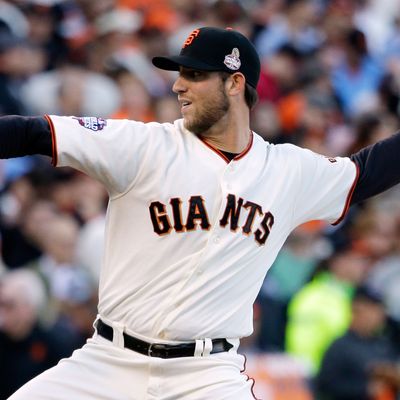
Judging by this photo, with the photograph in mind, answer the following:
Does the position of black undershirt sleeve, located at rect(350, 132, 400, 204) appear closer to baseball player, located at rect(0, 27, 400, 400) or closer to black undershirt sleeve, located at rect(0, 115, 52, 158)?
baseball player, located at rect(0, 27, 400, 400)

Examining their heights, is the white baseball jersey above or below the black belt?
above

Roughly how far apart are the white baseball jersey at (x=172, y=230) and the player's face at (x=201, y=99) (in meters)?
A: 0.09

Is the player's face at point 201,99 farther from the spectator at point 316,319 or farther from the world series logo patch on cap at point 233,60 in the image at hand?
the spectator at point 316,319

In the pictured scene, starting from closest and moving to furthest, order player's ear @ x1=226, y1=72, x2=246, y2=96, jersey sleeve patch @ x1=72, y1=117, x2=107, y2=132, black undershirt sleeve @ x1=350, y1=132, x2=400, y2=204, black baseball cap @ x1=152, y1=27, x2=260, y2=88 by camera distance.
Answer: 1. jersey sleeve patch @ x1=72, y1=117, x2=107, y2=132
2. black baseball cap @ x1=152, y1=27, x2=260, y2=88
3. player's ear @ x1=226, y1=72, x2=246, y2=96
4. black undershirt sleeve @ x1=350, y1=132, x2=400, y2=204

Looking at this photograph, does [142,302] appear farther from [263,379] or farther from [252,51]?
[263,379]

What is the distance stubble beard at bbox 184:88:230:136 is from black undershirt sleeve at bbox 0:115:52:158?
730 millimetres

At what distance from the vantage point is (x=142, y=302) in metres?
4.92

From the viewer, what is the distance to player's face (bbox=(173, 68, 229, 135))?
202 inches

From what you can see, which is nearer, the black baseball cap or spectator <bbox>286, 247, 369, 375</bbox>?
the black baseball cap

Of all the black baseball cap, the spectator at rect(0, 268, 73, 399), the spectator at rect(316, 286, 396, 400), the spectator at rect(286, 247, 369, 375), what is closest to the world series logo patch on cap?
the black baseball cap

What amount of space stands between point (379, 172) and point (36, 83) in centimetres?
489

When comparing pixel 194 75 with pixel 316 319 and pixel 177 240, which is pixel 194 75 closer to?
pixel 177 240

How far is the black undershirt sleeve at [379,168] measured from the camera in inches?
213

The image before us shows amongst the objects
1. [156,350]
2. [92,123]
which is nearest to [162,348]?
[156,350]
